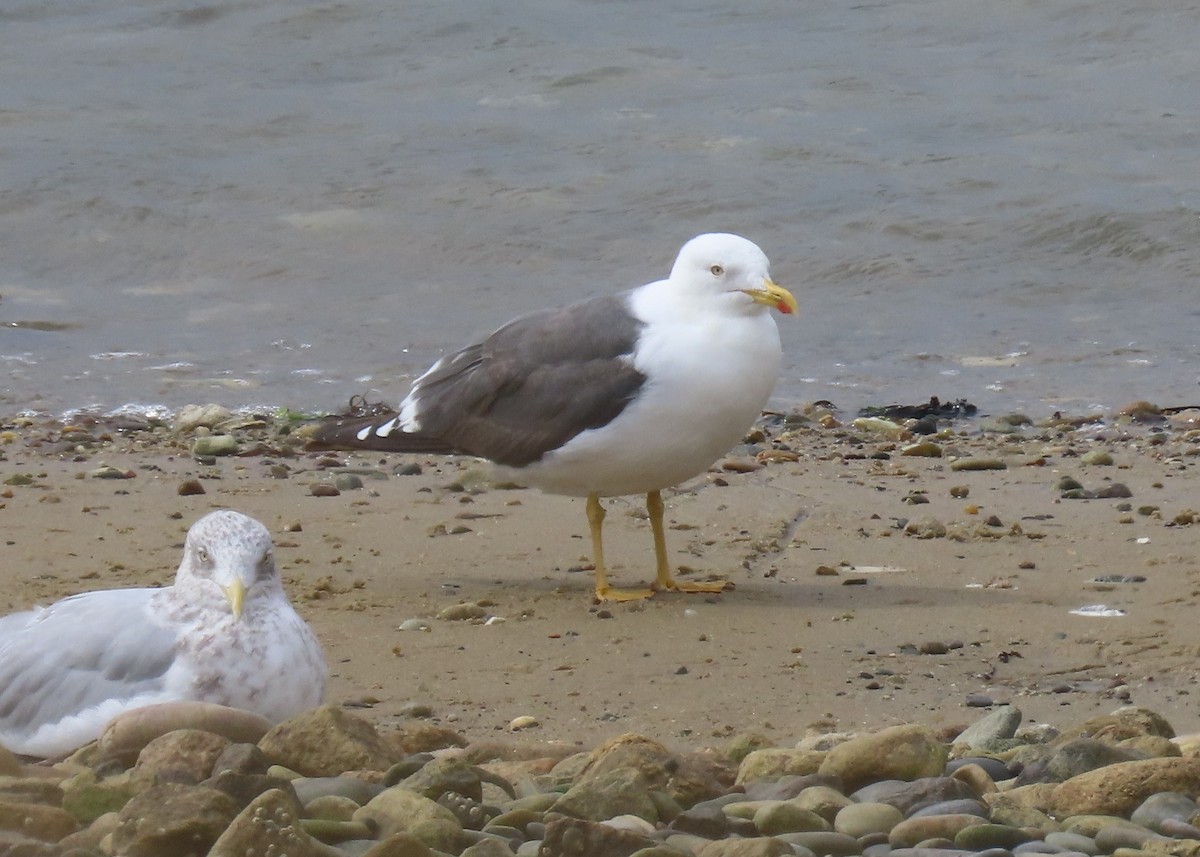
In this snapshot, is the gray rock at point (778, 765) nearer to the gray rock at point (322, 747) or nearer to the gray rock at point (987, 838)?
the gray rock at point (987, 838)

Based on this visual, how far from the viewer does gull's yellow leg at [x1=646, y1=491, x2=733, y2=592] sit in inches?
223

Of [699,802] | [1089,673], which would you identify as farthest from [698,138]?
[699,802]

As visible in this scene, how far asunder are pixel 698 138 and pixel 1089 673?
9590mm

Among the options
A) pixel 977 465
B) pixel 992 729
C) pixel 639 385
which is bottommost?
pixel 992 729

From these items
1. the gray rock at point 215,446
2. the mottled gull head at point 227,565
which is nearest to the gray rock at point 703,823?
the mottled gull head at point 227,565

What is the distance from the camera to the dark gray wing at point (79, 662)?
12.6ft

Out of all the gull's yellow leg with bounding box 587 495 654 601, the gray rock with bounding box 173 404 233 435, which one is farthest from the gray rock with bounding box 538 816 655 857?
the gray rock with bounding box 173 404 233 435

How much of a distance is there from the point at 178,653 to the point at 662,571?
2.19 meters

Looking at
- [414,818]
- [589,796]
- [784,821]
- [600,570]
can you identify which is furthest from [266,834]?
[600,570]

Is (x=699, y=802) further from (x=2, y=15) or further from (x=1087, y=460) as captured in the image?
(x=2, y=15)

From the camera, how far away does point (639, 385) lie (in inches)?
223

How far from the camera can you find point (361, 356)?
10086 mm

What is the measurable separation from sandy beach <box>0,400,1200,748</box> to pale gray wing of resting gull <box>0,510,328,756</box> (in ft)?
2.11

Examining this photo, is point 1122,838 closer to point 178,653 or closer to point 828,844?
point 828,844
